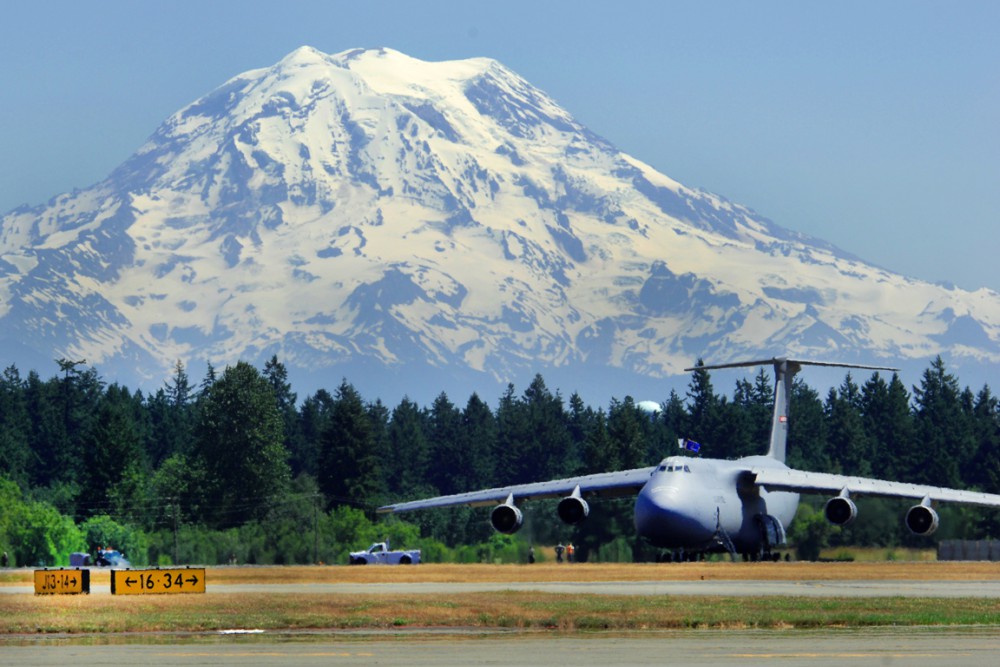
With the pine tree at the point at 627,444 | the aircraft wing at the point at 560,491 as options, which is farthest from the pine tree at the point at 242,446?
the aircraft wing at the point at 560,491

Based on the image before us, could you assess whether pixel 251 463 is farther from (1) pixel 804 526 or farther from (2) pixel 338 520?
(1) pixel 804 526

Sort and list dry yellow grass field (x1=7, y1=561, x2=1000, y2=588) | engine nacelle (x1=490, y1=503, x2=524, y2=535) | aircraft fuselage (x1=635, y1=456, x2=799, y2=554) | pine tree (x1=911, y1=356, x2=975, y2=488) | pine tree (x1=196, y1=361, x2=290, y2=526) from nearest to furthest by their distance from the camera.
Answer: dry yellow grass field (x1=7, y1=561, x2=1000, y2=588)
aircraft fuselage (x1=635, y1=456, x2=799, y2=554)
engine nacelle (x1=490, y1=503, x2=524, y2=535)
pine tree (x1=196, y1=361, x2=290, y2=526)
pine tree (x1=911, y1=356, x2=975, y2=488)

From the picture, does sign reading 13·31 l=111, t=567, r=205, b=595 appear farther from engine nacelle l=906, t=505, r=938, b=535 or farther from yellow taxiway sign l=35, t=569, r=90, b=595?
engine nacelle l=906, t=505, r=938, b=535

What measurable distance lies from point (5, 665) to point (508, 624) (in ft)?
31.8

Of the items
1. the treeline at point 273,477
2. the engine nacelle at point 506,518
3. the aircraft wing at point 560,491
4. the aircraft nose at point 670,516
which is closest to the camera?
the aircraft nose at point 670,516

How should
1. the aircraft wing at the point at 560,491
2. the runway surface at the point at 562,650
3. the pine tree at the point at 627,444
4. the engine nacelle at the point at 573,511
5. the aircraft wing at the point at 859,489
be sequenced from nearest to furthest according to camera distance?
the runway surface at the point at 562,650, the engine nacelle at the point at 573,511, the aircraft wing at the point at 859,489, the aircraft wing at the point at 560,491, the pine tree at the point at 627,444

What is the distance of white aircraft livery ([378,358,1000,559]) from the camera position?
202 feet

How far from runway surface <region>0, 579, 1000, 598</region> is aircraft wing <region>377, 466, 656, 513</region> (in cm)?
1877

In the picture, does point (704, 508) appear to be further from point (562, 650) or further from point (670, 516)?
point (562, 650)

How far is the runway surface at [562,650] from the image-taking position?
24438 millimetres

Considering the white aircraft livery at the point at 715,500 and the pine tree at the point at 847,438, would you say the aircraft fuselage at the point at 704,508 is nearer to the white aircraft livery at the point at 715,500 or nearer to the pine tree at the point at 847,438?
the white aircraft livery at the point at 715,500

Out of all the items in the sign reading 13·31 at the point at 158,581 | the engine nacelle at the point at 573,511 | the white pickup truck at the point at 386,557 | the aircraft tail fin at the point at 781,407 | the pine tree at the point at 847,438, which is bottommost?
the sign reading 13·31 at the point at 158,581

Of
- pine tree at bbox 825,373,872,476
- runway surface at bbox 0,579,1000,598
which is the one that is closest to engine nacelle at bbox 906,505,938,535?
runway surface at bbox 0,579,1000,598

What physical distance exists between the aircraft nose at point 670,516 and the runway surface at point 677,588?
1079 cm
